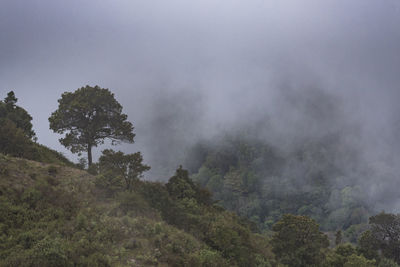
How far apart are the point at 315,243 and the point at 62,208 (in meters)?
21.2

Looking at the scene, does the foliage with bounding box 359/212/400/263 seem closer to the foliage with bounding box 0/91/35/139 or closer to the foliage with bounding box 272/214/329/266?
the foliage with bounding box 272/214/329/266


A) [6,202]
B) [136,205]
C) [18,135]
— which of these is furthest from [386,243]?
[18,135]

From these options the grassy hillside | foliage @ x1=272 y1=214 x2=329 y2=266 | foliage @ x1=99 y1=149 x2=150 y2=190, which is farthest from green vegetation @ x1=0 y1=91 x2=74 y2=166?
foliage @ x1=272 y1=214 x2=329 y2=266

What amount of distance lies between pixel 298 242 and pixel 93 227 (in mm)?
18262

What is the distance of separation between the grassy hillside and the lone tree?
20.8 feet

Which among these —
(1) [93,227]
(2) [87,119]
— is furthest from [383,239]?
(2) [87,119]

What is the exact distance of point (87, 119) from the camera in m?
31.1

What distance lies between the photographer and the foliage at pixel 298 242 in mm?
25328

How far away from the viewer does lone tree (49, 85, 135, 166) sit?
30.4 meters

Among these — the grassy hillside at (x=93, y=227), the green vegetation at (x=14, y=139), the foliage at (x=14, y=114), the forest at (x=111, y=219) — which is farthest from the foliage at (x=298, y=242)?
the foliage at (x=14, y=114)

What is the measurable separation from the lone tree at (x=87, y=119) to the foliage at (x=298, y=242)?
18.9m

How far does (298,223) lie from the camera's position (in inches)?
1048

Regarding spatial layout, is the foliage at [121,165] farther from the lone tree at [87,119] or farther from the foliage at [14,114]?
the foliage at [14,114]

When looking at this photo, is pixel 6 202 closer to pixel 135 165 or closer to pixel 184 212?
pixel 135 165
